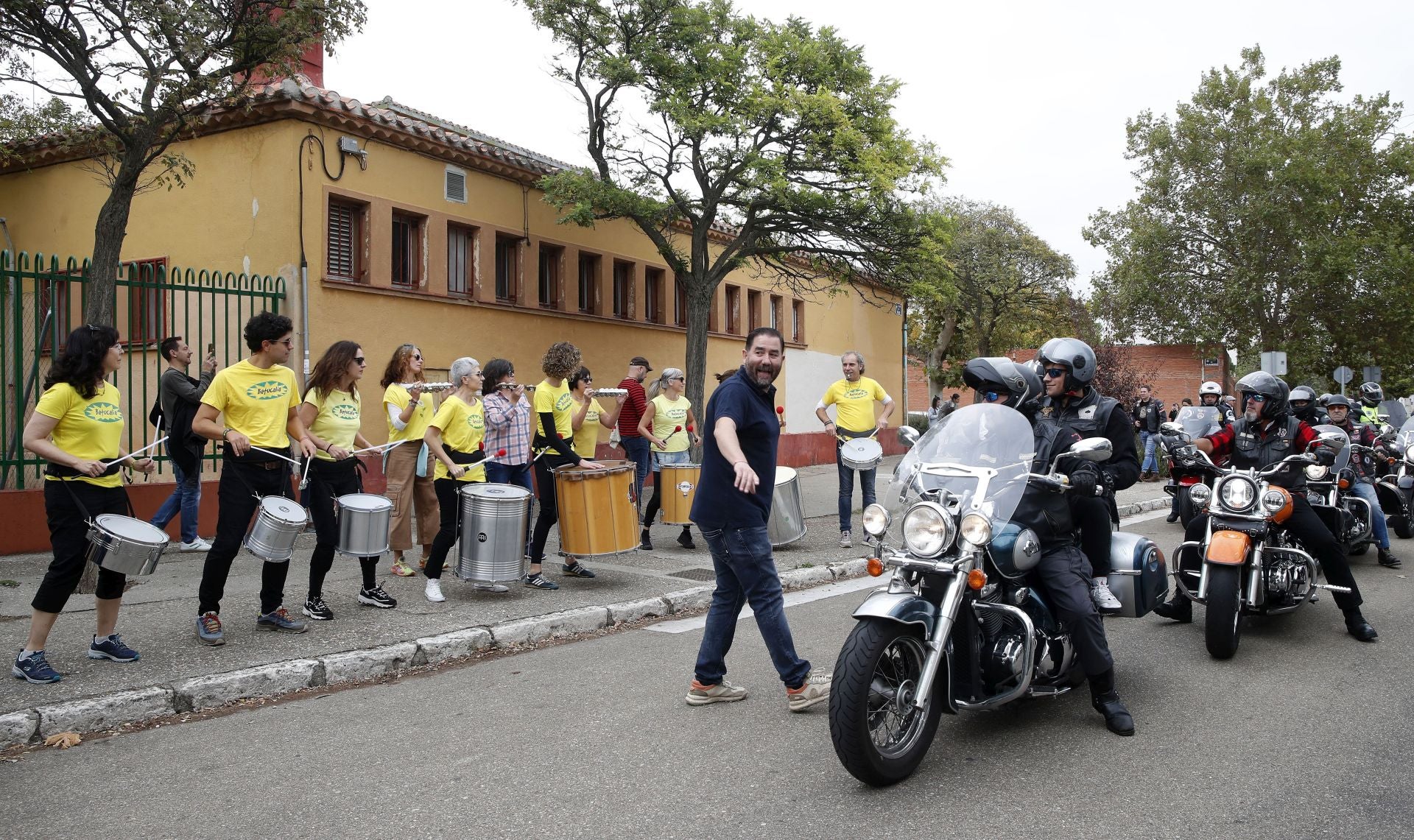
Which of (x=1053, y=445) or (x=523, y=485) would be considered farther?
(x=523, y=485)

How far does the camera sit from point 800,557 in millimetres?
10195

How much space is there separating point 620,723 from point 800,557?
545 centimetres

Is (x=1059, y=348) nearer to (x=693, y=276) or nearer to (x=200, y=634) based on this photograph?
(x=200, y=634)

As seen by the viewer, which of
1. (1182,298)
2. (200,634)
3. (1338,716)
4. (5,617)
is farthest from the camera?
(1182,298)

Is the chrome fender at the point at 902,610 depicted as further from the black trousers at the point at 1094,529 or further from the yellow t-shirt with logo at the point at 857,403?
the yellow t-shirt with logo at the point at 857,403

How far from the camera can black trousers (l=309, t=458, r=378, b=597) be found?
6879 mm

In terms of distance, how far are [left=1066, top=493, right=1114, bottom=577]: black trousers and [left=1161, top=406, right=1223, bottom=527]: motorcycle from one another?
122cm

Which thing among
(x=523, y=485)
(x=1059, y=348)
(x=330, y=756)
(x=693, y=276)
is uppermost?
(x=693, y=276)

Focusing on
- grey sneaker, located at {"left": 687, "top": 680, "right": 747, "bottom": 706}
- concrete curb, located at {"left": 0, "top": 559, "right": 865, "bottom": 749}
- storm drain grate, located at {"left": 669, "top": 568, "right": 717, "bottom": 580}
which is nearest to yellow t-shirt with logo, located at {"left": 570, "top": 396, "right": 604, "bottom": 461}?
storm drain grate, located at {"left": 669, "top": 568, "right": 717, "bottom": 580}

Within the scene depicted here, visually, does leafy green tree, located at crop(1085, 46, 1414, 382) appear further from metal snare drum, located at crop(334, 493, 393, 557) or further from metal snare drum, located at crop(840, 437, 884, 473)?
metal snare drum, located at crop(334, 493, 393, 557)

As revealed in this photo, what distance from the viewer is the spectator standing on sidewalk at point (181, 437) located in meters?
9.56

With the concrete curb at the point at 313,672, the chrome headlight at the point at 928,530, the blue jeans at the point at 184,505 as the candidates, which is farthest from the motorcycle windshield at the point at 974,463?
the blue jeans at the point at 184,505

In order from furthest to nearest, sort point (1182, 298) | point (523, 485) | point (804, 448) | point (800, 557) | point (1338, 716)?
point (1182, 298), point (804, 448), point (800, 557), point (523, 485), point (1338, 716)

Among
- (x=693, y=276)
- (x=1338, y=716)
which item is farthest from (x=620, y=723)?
(x=693, y=276)
